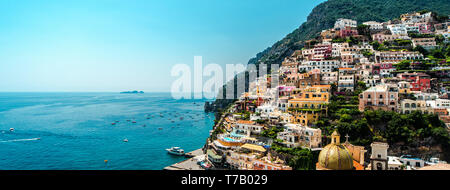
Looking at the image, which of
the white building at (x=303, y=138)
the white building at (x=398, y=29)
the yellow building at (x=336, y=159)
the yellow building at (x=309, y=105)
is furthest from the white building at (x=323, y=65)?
the yellow building at (x=336, y=159)

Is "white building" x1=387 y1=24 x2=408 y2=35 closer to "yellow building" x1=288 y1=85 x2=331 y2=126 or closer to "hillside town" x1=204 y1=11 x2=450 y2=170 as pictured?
"hillside town" x1=204 y1=11 x2=450 y2=170

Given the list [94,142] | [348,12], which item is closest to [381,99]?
[94,142]

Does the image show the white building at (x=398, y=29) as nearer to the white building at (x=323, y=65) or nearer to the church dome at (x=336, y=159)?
the white building at (x=323, y=65)

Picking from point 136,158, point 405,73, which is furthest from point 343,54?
point 136,158

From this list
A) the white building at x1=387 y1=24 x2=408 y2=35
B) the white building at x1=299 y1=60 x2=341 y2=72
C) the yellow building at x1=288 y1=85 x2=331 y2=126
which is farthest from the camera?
the white building at x1=387 y1=24 x2=408 y2=35

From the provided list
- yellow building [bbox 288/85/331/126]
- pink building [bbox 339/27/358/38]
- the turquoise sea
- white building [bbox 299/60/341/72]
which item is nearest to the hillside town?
yellow building [bbox 288/85/331/126]
